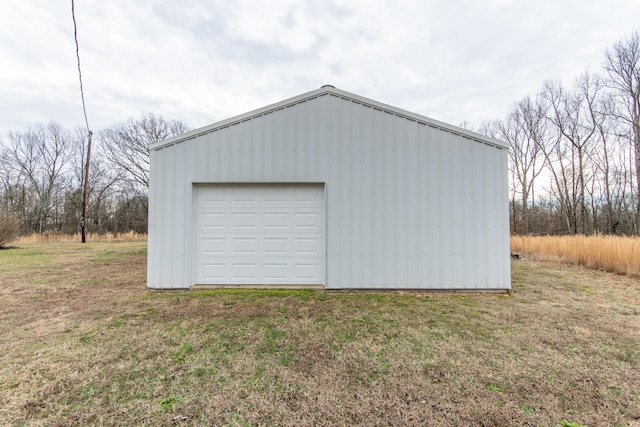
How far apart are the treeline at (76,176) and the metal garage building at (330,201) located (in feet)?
67.6

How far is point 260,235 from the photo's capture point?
18.6 feet

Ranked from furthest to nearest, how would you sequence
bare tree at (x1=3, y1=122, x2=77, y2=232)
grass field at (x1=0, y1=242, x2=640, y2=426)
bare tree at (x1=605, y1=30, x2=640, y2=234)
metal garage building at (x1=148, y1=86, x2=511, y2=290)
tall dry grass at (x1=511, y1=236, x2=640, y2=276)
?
bare tree at (x1=3, y1=122, x2=77, y2=232)
bare tree at (x1=605, y1=30, x2=640, y2=234)
tall dry grass at (x1=511, y1=236, x2=640, y2=276)
metal garage building at (x1=148, y1=86, x2=511, y2=290)
grass field at (x1=0, y1=242, x2=640, y2=426)

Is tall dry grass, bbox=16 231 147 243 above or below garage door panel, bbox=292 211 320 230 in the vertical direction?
below

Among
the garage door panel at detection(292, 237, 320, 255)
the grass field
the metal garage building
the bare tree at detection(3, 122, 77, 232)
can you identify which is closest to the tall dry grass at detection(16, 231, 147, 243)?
the bare tree at detection(3, 122, 77, 232)

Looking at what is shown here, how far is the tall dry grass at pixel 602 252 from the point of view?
7.12 metres

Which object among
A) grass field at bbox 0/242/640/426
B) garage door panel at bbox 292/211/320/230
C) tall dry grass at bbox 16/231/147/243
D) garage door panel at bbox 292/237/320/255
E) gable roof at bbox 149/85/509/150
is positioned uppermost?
gable roof at bbox 149/85/509/150

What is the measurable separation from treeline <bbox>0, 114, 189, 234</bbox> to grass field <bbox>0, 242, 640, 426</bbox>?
21.5 meters

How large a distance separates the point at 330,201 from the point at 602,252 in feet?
26.9

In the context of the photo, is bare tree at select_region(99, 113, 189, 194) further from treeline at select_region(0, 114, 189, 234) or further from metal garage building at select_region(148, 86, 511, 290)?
metal garage building at select_region(148, 86, 511, 290)

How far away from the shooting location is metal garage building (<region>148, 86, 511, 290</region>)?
539 cm

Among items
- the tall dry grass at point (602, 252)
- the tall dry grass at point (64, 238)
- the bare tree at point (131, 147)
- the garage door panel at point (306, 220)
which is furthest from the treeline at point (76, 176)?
the tall dry grass at point (602, 252)

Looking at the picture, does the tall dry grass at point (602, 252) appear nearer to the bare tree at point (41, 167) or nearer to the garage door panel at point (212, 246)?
the garage door panel at point (212, 246)

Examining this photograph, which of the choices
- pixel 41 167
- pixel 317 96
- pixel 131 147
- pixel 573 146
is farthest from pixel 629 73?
pixel 41 167

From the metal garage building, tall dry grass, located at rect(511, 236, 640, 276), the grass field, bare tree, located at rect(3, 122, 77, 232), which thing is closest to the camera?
the grass field
